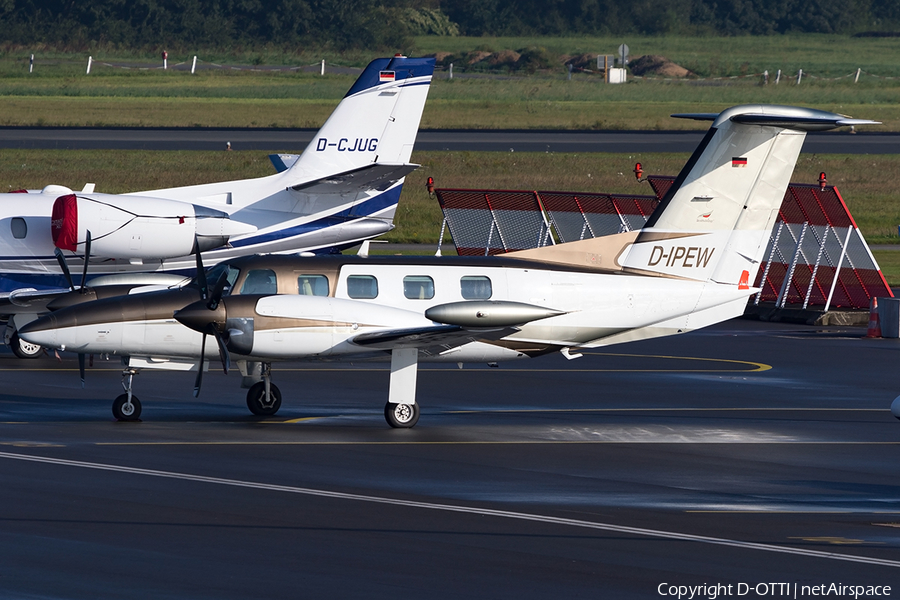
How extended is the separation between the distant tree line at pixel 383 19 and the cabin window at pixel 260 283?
113 m

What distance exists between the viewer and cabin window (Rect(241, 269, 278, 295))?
19781 mm

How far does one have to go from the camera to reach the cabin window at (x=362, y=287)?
2031 cm

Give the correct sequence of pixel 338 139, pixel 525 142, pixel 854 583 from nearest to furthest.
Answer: pixel 854 583, pixel 338 139, pixel 525 142

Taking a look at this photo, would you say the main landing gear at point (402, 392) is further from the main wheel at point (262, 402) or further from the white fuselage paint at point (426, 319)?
the main wheel at point (262, 402)

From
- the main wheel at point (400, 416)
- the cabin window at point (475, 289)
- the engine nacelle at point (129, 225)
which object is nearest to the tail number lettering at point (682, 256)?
the cabin window at point (475, 289)

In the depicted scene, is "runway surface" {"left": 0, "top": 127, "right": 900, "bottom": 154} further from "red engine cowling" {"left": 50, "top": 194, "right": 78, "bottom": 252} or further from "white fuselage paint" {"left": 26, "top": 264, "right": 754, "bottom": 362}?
"white fuselage paint" {"left": 26, "top": 264, "right": 754, "bottom": 362}

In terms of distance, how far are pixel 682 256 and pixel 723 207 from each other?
42.0 inches

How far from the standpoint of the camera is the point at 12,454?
665 inches

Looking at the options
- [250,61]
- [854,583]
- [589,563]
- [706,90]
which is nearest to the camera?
[854,583]

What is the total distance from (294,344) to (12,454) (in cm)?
423

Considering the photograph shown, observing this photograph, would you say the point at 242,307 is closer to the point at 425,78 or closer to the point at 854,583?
the point at 854,583

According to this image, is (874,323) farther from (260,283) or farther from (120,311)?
(120,311)

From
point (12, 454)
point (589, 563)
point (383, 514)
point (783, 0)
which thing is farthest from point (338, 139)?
point (783, 0)

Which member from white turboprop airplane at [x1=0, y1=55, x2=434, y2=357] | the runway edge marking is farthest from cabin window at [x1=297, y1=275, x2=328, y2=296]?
the runway edge marking
